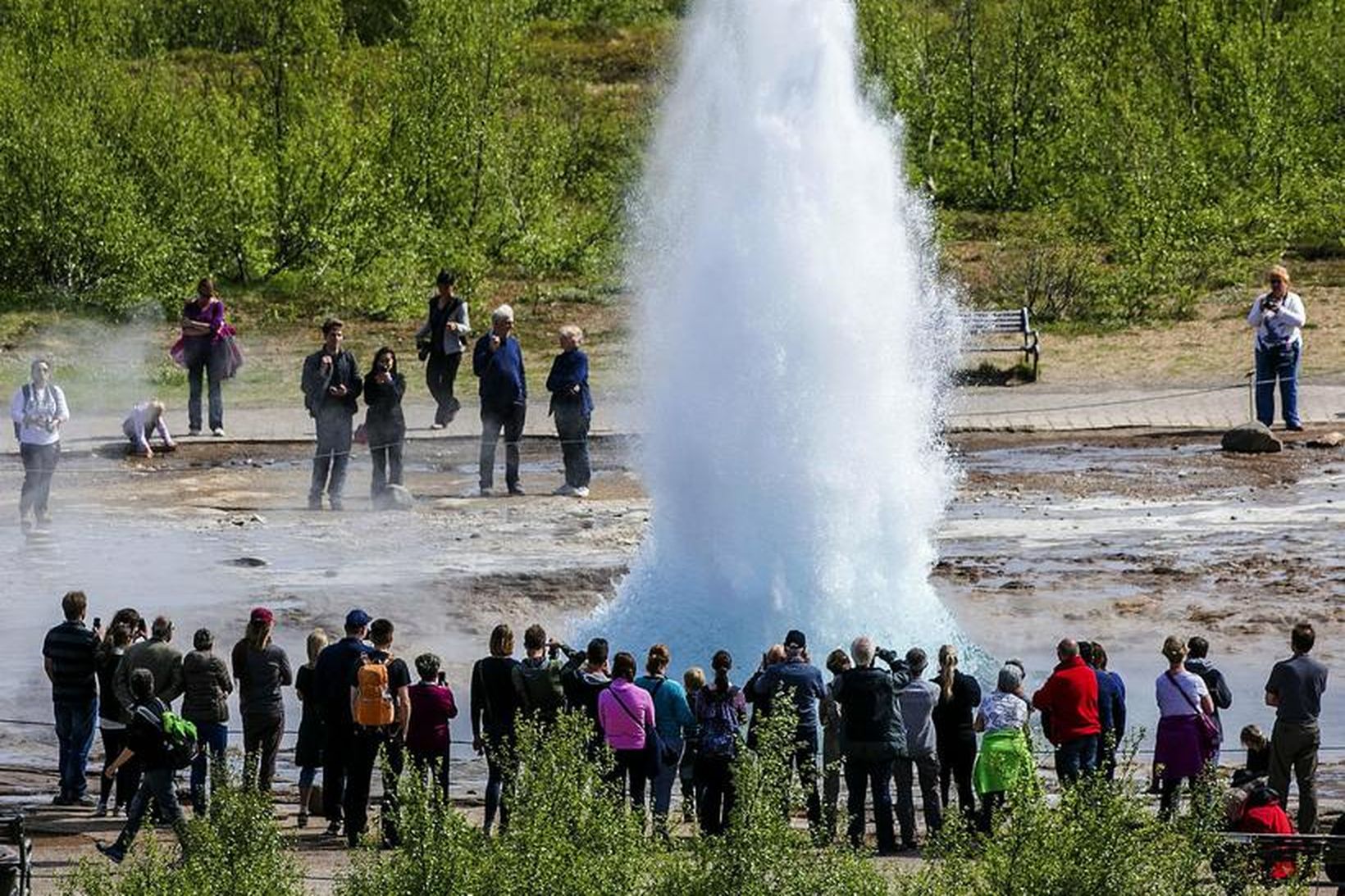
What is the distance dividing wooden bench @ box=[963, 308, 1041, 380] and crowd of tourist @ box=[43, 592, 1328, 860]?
1607cm

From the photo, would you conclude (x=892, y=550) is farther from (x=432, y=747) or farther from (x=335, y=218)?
(x=335, y=218)

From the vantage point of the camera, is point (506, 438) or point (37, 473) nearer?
point (37, 473)

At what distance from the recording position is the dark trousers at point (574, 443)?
25141 millimetres

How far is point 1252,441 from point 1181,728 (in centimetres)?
1195

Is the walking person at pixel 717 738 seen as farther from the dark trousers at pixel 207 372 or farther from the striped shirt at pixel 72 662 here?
the dark trousers at pixel 207 372

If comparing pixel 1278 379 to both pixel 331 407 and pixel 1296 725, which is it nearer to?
pixel 331 407

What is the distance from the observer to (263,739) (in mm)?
15750

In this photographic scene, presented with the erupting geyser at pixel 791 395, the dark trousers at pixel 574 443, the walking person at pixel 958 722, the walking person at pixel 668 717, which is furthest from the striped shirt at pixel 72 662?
the dark trousers at pixel 574 443

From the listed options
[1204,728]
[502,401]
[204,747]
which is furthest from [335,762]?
[502,401]

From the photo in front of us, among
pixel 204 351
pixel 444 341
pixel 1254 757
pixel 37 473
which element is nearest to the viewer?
pixel 1254 757

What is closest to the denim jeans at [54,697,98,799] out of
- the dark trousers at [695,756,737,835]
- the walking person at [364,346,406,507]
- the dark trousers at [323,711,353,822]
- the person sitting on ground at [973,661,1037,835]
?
the dark trousers at [323,711,353,822]

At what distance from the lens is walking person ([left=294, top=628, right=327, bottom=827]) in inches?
608

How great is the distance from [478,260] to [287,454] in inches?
347

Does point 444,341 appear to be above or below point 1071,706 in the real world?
above
